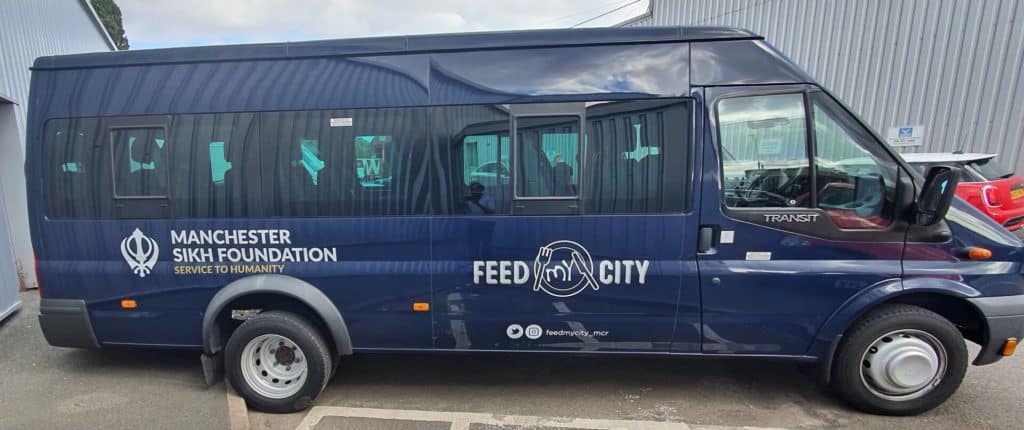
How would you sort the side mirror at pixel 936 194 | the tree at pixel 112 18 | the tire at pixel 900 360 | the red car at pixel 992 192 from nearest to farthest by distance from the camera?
the side mirror at pixel 936 194 < the tire at pixel 900 360 < the red car at pixel 992 192 < the tree at pixel 112 18

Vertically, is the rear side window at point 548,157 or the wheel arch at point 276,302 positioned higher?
the rear side window at point 548,157

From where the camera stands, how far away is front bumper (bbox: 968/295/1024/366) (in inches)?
102

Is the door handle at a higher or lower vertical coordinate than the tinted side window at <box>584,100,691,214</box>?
lower

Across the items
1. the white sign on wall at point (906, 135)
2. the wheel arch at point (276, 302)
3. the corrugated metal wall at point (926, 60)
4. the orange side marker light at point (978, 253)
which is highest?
the corrugated metal wall at point (926, 60)

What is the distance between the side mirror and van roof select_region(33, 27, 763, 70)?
1.26 metres

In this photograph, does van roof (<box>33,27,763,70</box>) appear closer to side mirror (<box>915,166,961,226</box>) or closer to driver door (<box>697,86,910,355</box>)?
driver door (<box>697,86,910,355</box>)

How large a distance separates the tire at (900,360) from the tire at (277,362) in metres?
3.42

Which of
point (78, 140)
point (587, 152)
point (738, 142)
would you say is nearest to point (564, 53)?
point (587, 152)

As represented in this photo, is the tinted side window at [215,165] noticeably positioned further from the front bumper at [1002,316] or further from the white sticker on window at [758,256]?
the front bumper at [1002,316]

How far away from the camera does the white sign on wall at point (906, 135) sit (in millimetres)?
7734

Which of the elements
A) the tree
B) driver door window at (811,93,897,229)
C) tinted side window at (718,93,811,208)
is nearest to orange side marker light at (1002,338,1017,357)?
driver door window at (811,93,897,229)

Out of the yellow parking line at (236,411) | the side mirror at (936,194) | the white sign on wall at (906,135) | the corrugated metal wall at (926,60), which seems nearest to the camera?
the side mirror at (936,194)

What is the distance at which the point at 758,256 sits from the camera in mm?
2633

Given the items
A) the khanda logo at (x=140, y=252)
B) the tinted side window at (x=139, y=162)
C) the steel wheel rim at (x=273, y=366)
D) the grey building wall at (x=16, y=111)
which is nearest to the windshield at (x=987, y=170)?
the steel wheel rim at (x=273, y=366)
